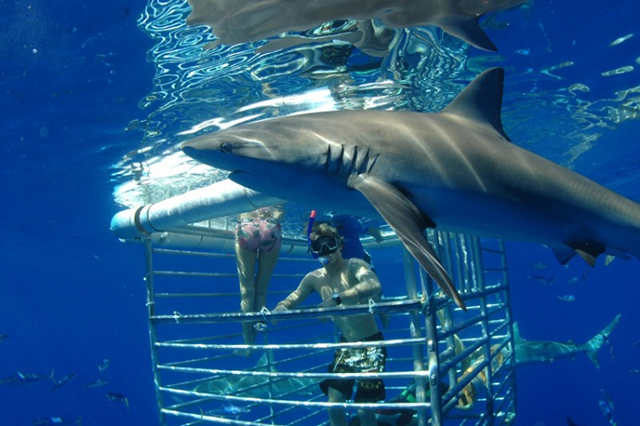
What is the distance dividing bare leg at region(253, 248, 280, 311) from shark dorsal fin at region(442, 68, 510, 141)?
181 inches

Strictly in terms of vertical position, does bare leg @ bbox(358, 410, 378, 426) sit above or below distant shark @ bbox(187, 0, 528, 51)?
below

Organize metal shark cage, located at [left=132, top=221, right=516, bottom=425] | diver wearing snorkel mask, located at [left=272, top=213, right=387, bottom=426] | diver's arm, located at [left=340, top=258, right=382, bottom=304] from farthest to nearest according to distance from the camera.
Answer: diver wearing snorkel mask, located at [left=272, top=213, right=387, bottom=426] < diver's arm, located at [left=340, top=258, right=382, bottom=304] < metal shark cage, located at [left=132, top=221, right=516, bottom=425]

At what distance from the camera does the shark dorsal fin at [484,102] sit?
3.59m

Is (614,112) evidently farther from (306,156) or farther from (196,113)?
(306,156)

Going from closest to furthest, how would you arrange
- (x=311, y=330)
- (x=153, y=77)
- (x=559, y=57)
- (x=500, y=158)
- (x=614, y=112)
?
1. (x=500, y=158)
2. (x=153, y=77)
3. (x=559, y=57)
4. (x=614, y=112)
5. (x=311, y=330)

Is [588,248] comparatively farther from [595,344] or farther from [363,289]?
[595,344]

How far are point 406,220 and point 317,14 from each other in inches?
221

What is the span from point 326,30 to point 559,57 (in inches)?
210

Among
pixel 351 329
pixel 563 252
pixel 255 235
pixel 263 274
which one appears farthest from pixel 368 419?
pixel 563 252

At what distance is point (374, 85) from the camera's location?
976 centimetres

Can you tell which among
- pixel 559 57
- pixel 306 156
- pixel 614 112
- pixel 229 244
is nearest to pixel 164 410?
pixel 229 244

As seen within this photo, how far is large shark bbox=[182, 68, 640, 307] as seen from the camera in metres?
2.76

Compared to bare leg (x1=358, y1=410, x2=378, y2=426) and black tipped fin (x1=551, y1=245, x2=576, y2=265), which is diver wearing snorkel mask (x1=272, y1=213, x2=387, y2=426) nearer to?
bare leg (x1=358, y1=410, x2=378, y2=426)

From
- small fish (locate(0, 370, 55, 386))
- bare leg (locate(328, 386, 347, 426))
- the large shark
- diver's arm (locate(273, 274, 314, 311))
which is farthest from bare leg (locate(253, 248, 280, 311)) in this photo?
small fish (locate(0, 370, 55, 386))
